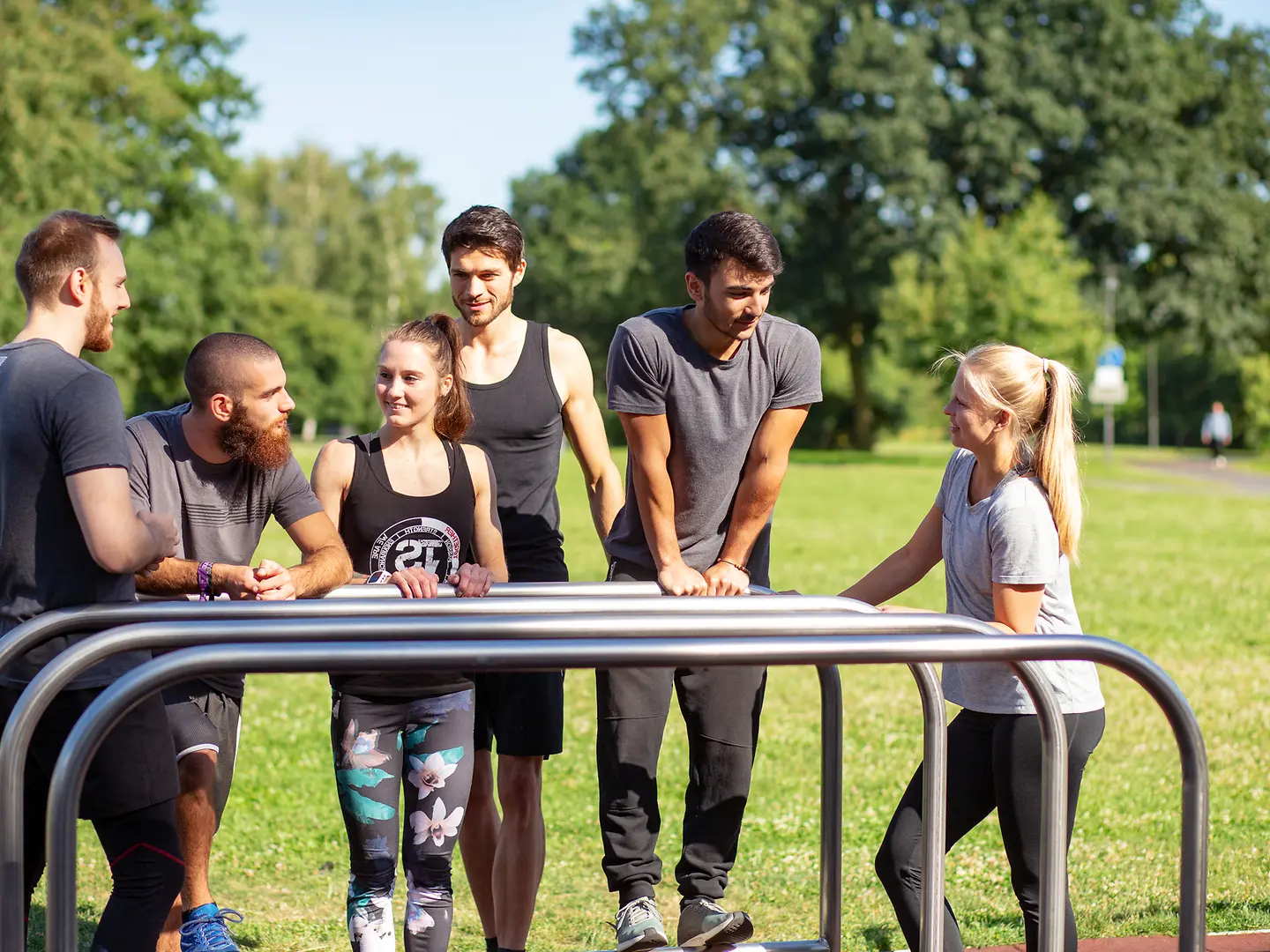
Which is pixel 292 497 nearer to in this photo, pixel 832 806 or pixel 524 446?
pixel 524 446

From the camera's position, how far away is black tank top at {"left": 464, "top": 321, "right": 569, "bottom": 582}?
3.92 meters

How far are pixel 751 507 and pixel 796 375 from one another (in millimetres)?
368

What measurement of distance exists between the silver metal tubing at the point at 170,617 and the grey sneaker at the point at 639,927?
54 centimetres

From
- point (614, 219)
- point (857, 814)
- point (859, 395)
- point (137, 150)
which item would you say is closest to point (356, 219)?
point (614, 219)

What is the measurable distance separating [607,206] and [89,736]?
5284 cm

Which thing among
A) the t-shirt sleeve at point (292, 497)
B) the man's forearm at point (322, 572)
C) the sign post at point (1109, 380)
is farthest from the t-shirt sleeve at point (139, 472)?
the sign post at point (1109, 380)

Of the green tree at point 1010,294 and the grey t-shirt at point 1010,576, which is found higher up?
the green tree at point 1010,294

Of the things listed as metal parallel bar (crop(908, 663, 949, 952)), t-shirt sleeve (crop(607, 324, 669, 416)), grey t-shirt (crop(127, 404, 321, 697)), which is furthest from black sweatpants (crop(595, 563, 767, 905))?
grey t-shirt (crop(127, 404, 321, 697))

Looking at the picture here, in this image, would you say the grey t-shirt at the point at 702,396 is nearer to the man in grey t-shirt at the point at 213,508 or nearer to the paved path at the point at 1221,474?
the man in grey t-shirt at the point at 213,508

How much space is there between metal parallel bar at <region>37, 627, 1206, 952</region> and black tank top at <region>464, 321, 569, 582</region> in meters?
1.32

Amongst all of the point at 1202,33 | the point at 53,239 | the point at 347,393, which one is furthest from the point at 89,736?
the point at 347,393

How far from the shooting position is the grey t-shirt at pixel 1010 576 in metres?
3.18

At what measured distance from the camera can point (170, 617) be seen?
2.85 metres

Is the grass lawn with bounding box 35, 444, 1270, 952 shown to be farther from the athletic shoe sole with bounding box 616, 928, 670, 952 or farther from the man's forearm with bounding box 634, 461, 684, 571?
the man's forearm with bounding box 634, 461, 684, 571
